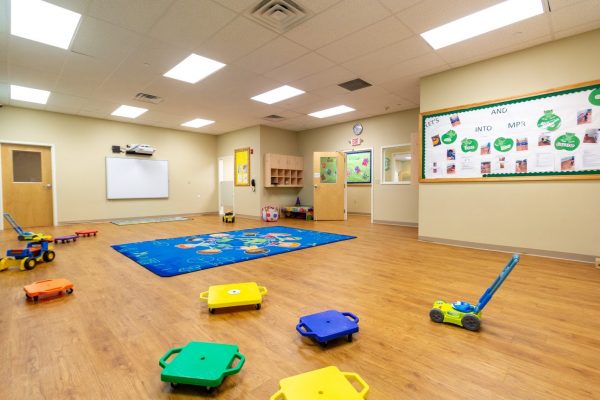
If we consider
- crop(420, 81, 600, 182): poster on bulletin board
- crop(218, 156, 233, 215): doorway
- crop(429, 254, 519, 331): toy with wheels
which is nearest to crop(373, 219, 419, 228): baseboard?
crop(420, 81, 600, 182): poster on bulletin board

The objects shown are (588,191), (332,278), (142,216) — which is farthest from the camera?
(142,216)

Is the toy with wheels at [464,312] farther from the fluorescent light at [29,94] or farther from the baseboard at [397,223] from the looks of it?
the fluorescent light at [29,94]

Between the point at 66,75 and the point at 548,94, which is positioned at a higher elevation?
the point at 66,75

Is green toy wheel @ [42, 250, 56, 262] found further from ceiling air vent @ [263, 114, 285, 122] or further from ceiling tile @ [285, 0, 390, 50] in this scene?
ceiling air vent @ [263, 114, 285, 122]

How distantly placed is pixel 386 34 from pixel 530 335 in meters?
3.46

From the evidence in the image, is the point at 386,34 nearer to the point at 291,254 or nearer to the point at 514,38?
the point at 514,38

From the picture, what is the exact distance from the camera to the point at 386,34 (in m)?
3.51

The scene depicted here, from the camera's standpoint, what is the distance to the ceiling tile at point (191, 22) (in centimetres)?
297

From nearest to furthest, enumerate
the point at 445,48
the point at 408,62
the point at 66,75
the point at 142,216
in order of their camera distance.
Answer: the point at 445,48 < the point at 408,62 < the point at 66,75 < the point at 142,216

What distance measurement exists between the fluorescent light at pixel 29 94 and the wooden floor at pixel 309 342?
4.17 metres

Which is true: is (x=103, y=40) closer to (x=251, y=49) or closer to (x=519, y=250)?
(x=251, y=49)

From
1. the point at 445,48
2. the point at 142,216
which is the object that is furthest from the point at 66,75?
the point at 445,48

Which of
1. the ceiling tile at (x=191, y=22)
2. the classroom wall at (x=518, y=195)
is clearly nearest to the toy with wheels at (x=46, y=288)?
the ceiling tile at (x=191, y=22)

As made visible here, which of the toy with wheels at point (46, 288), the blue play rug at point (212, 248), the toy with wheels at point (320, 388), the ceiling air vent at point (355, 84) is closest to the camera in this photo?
the toy with wheels at point (320, 388)
